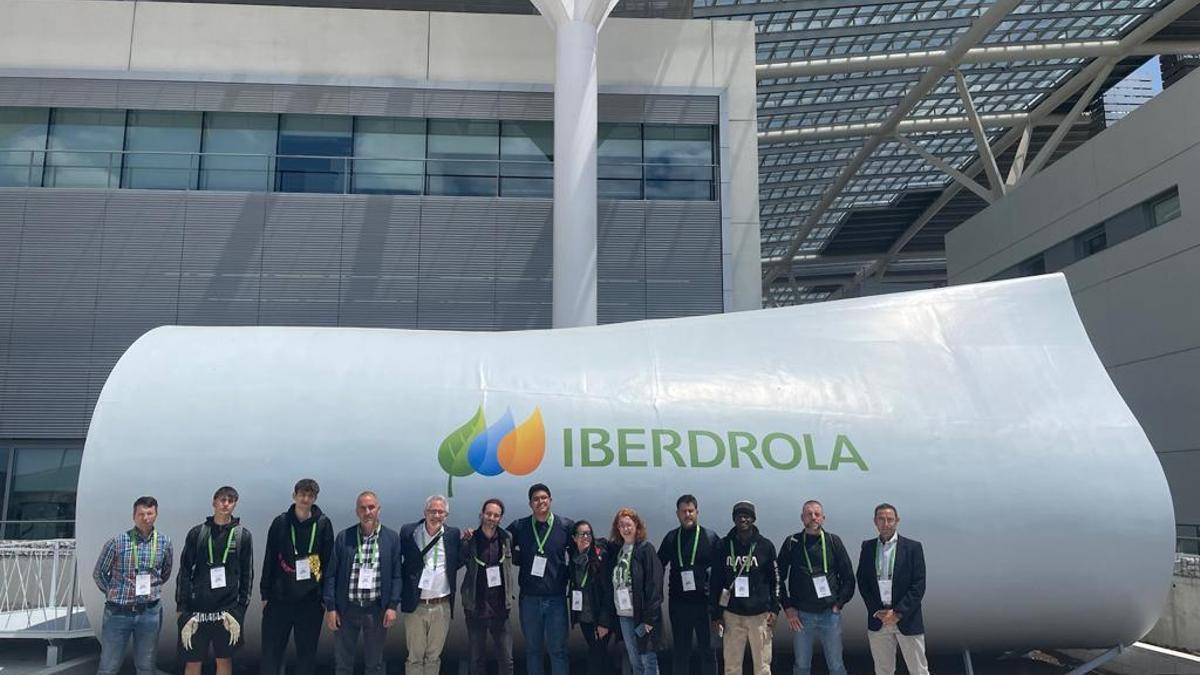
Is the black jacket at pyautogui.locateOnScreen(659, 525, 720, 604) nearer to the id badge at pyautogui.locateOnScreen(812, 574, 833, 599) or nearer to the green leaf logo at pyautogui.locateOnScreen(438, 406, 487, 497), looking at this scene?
the id badge at pyautogui.locateOnScreen(812, 574, 833, 599)

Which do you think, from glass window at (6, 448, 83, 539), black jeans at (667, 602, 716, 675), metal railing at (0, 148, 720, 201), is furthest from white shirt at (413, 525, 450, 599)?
glass window at (6, 448, 83, 539)

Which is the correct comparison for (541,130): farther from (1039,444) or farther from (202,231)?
(1039,444)

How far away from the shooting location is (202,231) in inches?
674

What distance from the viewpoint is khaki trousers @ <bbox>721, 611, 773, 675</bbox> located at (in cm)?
683

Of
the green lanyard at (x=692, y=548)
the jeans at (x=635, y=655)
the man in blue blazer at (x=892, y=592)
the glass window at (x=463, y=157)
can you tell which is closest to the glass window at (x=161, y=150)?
the glass window at (x=463, y=157)

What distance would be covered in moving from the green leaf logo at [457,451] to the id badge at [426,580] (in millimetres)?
772

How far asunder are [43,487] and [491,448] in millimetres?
13065

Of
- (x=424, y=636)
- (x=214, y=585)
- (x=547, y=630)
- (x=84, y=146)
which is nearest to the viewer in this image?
(x=214, y=585)

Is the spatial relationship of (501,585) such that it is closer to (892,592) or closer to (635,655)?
(635,655)

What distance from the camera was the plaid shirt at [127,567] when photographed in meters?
6.62

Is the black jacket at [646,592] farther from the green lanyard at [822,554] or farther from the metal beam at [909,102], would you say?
the metal beam at [909,102]

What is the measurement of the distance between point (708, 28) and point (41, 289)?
1399cm

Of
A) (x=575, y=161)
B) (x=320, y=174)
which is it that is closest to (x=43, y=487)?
(x=320, y=174)

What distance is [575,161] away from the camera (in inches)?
626
